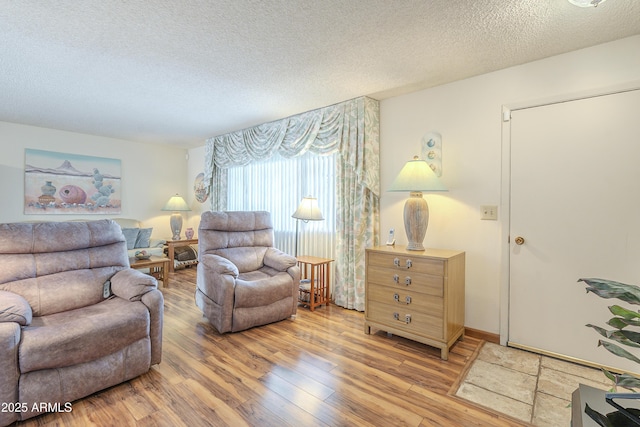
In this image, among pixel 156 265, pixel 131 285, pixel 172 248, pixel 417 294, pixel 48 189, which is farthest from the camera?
pixel 172 248

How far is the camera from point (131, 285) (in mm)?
2248

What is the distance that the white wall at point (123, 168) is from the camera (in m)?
4.50

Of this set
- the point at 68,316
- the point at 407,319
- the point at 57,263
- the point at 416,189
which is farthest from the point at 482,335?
the point at 57,263

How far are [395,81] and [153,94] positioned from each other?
2.52m

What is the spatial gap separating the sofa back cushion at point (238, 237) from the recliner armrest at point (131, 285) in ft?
3.09

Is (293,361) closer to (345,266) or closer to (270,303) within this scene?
(270,303)

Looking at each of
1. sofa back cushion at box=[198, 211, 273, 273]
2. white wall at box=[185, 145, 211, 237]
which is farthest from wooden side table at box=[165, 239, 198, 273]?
sofa back cushion at box=[198, 211, 273, 273]

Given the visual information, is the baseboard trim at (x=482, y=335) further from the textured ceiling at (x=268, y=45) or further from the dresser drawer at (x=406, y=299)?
the textured ceiling at (x=268, y=45)

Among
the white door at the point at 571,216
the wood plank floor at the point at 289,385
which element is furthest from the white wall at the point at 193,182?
the white door at the point at 571,216

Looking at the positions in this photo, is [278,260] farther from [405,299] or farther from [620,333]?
[620,333]

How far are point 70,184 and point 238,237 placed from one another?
3.46 meters

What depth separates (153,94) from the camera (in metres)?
3.33

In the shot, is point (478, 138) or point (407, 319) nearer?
point (407, 319)

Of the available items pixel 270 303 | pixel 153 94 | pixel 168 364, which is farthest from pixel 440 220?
pixel 153 94
